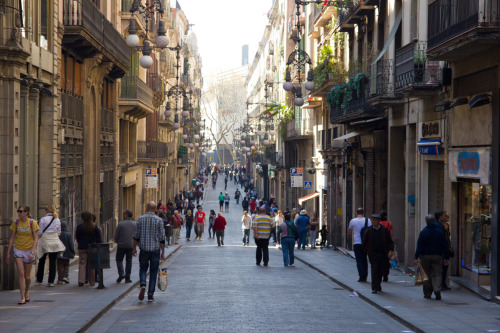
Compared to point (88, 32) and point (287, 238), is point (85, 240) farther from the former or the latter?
point (88, 32)

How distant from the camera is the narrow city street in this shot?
38.0 feet

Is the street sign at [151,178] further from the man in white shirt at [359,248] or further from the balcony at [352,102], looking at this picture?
the man in white shirt at [359,248]

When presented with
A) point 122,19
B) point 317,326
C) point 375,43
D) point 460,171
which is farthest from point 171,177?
point 317,326

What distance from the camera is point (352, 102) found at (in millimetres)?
26578

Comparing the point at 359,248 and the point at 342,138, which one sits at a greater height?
the point at 342,138

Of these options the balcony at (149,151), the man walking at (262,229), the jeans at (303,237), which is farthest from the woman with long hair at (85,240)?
the balcony at (149,151)

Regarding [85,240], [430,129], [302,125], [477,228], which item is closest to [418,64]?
[430,129]

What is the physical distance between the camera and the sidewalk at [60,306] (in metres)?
11.1

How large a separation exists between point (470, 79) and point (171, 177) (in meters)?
50.1

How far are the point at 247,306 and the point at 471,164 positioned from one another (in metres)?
5.40

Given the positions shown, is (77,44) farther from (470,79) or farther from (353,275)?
(470,79)

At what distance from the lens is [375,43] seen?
87.6 feet

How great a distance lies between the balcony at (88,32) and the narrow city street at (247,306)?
23.0ft

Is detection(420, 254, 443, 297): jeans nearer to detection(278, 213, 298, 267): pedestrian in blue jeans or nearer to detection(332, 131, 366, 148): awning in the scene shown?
detection(278, 213, 298, 267): pedestrian in blue jeans
